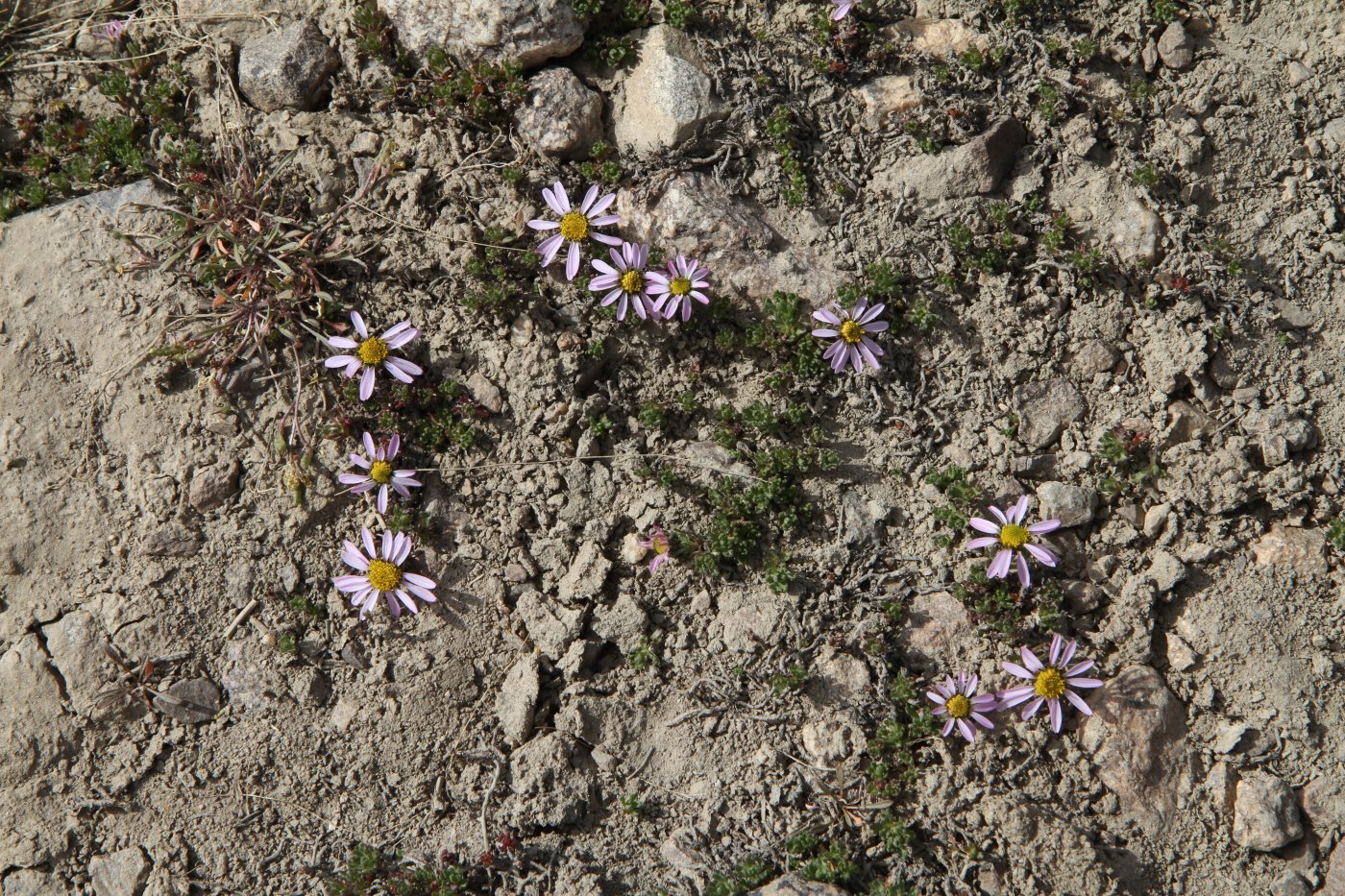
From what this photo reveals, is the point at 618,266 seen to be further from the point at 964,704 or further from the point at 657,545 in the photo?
the point at 964,704

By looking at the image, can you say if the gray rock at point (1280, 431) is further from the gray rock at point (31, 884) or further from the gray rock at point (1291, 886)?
the gray rock at point (31, 884)

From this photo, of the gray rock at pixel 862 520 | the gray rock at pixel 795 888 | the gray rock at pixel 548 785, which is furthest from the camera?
the gray rock at pixel 862 520

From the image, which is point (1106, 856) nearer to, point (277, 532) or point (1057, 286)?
point (1057, 286)

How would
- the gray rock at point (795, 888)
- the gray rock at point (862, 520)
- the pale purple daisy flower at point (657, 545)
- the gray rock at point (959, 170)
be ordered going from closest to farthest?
the gray rock at point (795, 888) < the pale purple daisy flower at point (657, 545) < the gray rock at point (862, 520) < the gray rock at point (959, 170)

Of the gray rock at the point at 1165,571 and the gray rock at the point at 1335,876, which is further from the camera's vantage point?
the gray rock at the point at 1165,571

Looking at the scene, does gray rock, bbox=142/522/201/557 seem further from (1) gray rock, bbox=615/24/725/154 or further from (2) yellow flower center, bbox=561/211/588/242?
(1) gray rock, bbox=615/24/725/154

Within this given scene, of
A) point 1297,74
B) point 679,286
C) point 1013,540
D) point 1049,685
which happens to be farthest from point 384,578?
point 1297,74

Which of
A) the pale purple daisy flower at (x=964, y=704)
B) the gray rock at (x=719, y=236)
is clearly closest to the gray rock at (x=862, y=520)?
the pale purple daisy flower at (x=964, y=704)

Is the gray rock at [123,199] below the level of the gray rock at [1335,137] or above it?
below
